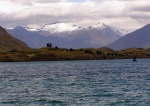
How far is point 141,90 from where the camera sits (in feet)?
249

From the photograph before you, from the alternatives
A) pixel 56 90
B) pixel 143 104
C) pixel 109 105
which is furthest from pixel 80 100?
pixel 56 90

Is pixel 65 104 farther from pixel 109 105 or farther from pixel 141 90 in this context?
pixel 141 90

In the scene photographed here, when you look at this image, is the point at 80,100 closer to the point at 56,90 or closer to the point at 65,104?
the point at 65,104

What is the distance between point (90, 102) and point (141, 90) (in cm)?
1850

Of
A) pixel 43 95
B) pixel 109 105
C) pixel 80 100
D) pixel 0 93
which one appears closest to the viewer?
pixel 109 105

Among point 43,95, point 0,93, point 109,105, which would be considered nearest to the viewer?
point 109,105

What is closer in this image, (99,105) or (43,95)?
(99,105)

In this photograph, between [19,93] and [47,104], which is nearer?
[47,104]

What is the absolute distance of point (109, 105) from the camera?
58.0 meters

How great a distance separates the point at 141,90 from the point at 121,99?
13.6 metres

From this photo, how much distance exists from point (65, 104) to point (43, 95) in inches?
451

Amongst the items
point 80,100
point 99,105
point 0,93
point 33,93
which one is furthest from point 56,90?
point 99,105

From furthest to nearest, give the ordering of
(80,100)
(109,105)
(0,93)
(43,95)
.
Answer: (0,93)
(43,95)
(80,100)
(109,105)

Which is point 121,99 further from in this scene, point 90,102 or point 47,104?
point 47,104
